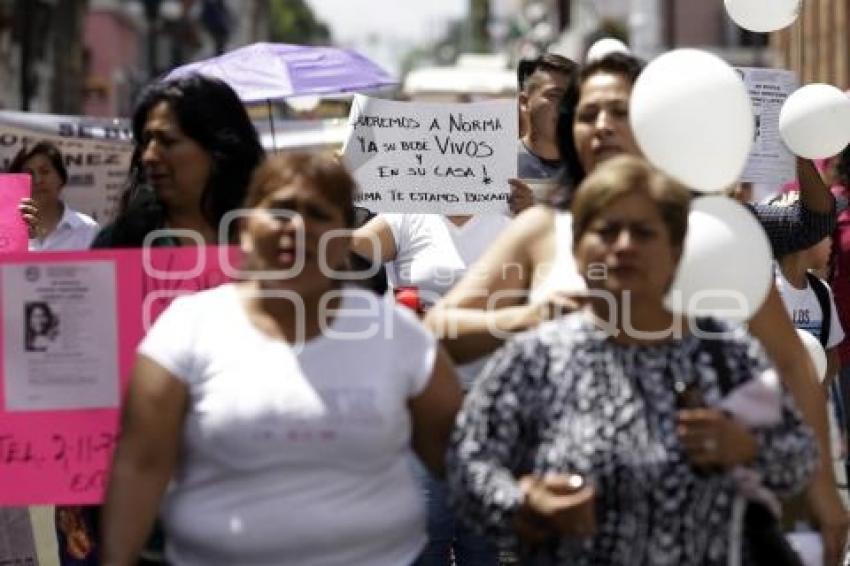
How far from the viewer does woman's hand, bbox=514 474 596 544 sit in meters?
4.29

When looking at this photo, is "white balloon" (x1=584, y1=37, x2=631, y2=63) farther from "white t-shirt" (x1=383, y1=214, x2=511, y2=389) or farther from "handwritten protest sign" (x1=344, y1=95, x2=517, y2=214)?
"handwritten protest sign" (x1=344, y1=95, x2=517, y2=214)

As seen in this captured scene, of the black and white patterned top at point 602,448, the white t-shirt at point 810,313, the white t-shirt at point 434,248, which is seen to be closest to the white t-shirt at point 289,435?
→ the black and white patterned top at point 602,448

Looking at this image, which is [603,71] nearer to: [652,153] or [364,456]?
[652,153]

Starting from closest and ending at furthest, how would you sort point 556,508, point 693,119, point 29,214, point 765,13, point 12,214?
point 556,508, point 693,119, point 12,214, point 29,214, point 765,13

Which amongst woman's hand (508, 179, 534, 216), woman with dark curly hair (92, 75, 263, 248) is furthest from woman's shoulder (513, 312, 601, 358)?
woman's hand (508, 179, 534, 216)

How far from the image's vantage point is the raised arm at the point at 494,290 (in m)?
4.88

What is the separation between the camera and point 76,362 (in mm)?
5102

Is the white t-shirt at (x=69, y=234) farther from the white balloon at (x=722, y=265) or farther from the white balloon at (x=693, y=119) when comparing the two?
the white balloon at (x=722, y=265)

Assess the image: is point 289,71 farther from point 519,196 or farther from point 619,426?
point 619,426

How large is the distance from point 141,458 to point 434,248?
249 cm

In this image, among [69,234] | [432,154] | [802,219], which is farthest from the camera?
[69,234]

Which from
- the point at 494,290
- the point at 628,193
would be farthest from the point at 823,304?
the point at 628,193

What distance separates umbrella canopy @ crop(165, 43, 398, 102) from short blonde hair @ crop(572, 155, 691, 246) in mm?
7512

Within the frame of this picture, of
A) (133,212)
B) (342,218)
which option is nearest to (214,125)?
(133,212)
